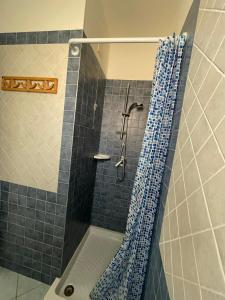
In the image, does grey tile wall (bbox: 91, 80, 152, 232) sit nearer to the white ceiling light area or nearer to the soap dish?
the soap dish

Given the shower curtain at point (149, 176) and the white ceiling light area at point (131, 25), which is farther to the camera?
the white ceiling light area at point (131, 25)

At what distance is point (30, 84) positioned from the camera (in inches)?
53.5

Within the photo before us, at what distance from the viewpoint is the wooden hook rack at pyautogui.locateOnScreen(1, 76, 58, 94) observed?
1.32 metres

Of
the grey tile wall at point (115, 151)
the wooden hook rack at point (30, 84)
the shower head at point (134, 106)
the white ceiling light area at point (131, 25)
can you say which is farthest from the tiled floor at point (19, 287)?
the white ceiling light area at point (131, 25)

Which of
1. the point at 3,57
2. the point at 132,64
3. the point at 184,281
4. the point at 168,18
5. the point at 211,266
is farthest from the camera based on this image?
the point at 132,64

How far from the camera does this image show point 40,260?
1527mm

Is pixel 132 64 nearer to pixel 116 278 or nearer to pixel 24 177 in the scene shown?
pixel 24 177

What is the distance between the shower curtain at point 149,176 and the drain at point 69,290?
16.2 inches

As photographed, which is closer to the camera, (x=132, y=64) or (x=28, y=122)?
(x=28, y=122)

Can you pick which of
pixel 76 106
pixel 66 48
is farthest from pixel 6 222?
pixel 66 48

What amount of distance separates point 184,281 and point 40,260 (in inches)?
57.0

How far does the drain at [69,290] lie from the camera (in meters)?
1.43

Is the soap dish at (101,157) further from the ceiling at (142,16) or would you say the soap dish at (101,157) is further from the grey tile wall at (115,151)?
the ceiling at (142,16)

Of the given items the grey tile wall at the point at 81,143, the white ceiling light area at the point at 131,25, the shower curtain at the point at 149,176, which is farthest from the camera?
the white ceiling light area at the point at 131,25
